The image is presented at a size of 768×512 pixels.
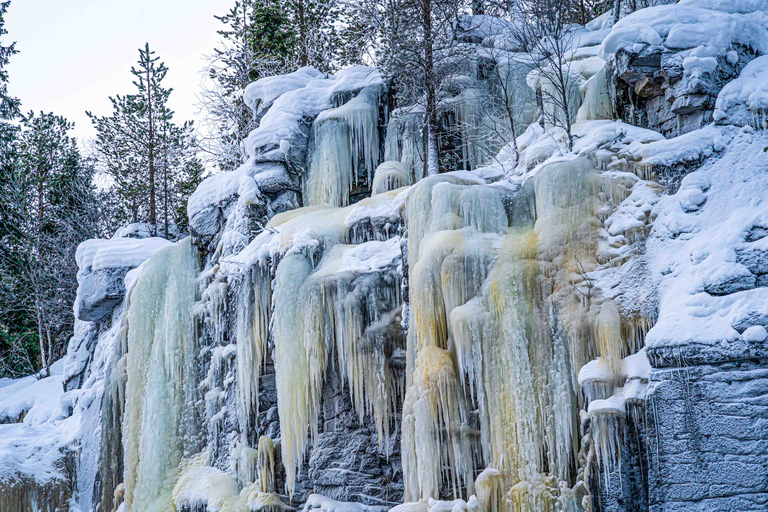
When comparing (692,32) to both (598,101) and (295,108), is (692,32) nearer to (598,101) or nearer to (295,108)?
(598,101)

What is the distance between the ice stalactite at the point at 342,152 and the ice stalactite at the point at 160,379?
286 centimetres

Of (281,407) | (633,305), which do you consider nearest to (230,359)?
(281,407)

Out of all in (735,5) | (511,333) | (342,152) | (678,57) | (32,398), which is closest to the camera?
(511,333)

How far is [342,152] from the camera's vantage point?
1391cm

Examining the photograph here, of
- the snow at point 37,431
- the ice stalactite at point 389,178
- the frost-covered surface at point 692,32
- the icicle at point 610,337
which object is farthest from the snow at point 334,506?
the snow at point 37,431

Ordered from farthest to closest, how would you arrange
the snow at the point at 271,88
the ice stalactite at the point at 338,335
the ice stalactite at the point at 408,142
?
the snow at the point at 271,88
the ice stalactite at the point at 408,142
the ice stalactite at the point at 338,335

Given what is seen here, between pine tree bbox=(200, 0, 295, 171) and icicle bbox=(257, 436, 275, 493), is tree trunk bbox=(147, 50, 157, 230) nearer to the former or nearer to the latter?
pine tree bbox=(200, 0, 295, 171)

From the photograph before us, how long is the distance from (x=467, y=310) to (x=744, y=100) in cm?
406

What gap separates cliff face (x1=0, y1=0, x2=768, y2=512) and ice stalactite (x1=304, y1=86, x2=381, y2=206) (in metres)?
0.05

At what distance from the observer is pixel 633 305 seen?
25.8 feet

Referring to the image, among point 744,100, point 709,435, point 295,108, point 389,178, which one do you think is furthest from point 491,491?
point 295,108

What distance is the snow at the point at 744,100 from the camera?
8.80 meters

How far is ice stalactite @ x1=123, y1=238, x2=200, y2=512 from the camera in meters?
13.1

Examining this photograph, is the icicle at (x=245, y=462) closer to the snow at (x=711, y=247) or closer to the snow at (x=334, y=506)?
the snow at (x=334, y=506)
